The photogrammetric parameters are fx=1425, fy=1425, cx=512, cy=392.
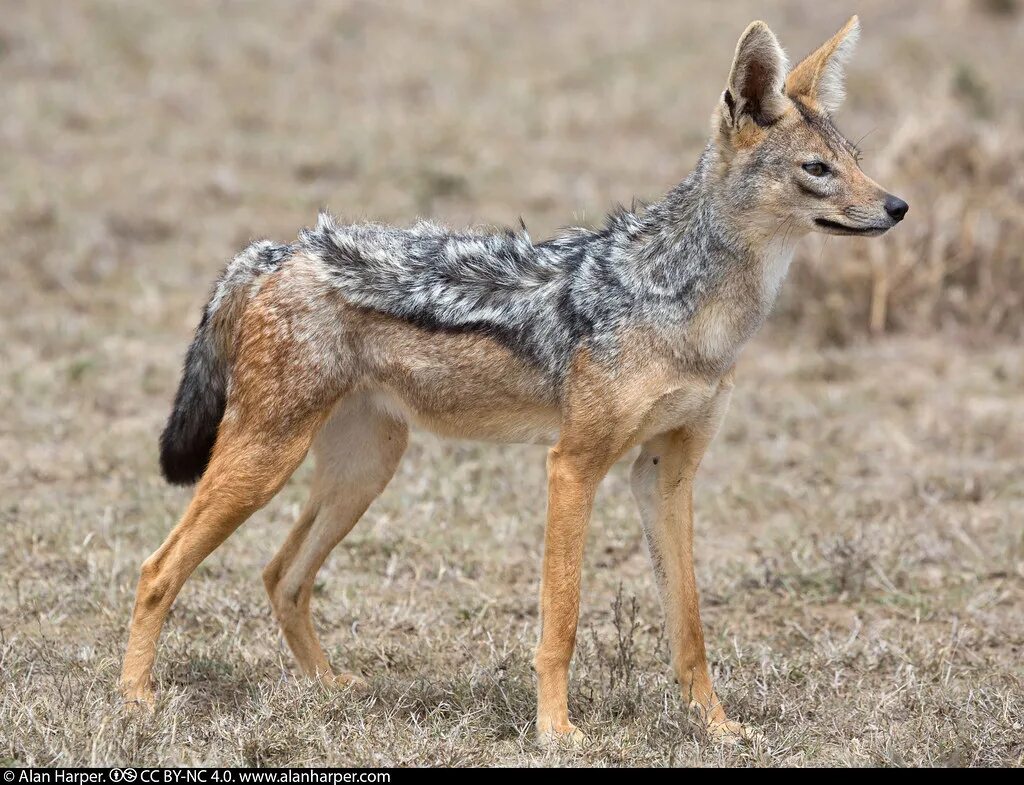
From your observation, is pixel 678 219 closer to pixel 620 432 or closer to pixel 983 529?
pixel 620 432

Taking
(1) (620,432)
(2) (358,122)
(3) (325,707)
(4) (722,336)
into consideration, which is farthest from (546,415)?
(2) (358,122)

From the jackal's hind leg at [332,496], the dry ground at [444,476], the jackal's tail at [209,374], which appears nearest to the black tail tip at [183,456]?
the jackal's tail at [209,374]

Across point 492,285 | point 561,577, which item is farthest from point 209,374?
point 561,577

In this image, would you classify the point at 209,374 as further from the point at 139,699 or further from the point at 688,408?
the point at 688,408

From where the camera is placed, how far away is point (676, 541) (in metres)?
5.80

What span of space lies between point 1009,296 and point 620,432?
6217 mm

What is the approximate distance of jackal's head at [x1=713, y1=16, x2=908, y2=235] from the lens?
530cm

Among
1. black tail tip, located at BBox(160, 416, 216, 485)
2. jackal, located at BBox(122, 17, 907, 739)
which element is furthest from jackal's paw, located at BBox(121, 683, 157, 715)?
black tail tip, located at BBox(160, 416, 216, 485)

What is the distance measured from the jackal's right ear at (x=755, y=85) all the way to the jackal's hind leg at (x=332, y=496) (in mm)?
1906

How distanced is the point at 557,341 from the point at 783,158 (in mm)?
1103

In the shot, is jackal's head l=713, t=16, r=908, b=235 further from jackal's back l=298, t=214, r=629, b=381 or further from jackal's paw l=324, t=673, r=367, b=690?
jackal's paw l=324, t=673, r=367, b=690

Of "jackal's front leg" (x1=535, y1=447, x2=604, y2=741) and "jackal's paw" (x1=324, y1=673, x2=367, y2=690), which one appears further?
"jackal's paw" (x1=324, y1=673, x2=367, y2=690)

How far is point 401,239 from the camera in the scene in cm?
594

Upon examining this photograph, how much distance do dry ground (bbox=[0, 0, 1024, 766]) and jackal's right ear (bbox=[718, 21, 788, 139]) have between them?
161 cm
